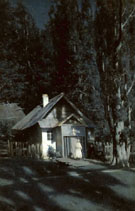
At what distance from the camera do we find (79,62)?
3544 cm

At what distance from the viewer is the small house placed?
25.9 m

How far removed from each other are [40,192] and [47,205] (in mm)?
1485

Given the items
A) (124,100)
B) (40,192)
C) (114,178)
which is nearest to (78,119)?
(124,100)

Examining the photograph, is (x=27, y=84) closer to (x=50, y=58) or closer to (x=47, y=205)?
(x=50, y=58)

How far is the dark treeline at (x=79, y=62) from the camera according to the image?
18438 millimetres

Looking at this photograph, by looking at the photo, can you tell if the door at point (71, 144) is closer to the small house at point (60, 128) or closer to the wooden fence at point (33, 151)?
the small house at point (60, 128)

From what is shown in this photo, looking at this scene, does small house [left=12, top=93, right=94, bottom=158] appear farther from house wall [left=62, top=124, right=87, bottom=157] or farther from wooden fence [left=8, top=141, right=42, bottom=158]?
wooden fence [left=8, top=141, right=42, bottom=158]

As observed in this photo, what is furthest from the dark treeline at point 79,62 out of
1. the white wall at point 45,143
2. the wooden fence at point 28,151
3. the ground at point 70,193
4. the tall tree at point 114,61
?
the ground at point 70,193

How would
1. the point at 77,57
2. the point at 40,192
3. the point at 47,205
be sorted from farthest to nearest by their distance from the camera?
the point at 77,57 → the point at 40,192 → the point at 47,205

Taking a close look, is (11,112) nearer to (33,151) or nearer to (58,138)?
(58,138)

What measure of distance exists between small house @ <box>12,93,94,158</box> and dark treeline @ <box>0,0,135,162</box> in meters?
2.62

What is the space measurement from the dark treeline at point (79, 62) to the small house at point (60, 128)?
262cm

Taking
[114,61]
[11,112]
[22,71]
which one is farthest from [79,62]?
[114,61]

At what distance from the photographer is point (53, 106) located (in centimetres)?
2697
